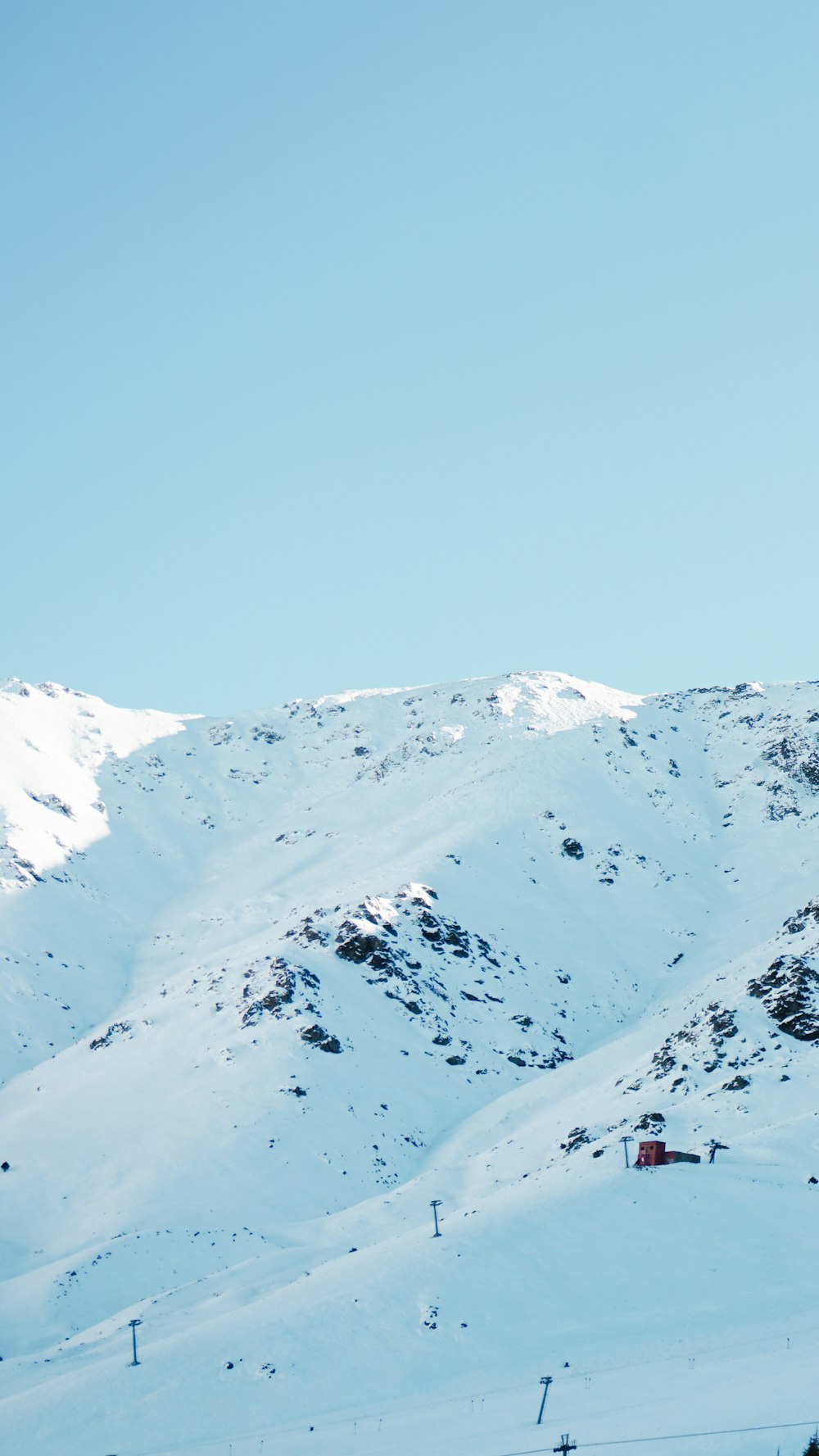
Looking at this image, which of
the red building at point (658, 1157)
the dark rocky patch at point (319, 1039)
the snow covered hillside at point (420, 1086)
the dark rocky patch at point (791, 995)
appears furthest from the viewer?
the dark rocky patch at point (319, 1039)

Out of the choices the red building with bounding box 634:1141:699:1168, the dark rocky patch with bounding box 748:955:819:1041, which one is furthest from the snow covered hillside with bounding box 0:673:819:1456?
the red building with bounding box 634:1141:699:1168

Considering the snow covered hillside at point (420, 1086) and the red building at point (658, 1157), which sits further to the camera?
the red building at point (658, 1157)

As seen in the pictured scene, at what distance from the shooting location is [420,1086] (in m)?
77.1

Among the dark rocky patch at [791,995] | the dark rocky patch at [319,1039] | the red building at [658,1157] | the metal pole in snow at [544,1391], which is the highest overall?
the dark rocky patch at [319,1039]

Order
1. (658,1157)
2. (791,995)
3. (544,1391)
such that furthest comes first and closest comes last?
1. (791,995)
2. (658,1157)
3. (544,1391)

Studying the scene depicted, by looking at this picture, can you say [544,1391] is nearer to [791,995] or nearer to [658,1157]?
[658,1157]

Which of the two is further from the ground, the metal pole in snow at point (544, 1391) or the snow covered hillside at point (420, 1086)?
the snow covered hillside at point (420, 1086)

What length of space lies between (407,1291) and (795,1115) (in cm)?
2050

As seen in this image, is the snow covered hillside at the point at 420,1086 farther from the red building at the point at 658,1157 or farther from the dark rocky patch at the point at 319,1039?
the red building at the point at 658,1157

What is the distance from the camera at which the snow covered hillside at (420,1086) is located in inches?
1529

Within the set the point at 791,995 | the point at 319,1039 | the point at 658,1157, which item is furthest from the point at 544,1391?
the point at 319,1039

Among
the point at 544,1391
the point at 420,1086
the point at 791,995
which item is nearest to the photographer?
the point at 544,1391

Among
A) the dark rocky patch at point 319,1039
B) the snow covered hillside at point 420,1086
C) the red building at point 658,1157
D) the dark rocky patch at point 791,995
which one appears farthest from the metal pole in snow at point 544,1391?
the dark rocky patch at point 319,1039

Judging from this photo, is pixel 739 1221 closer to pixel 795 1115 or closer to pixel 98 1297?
pixel 795 1115
